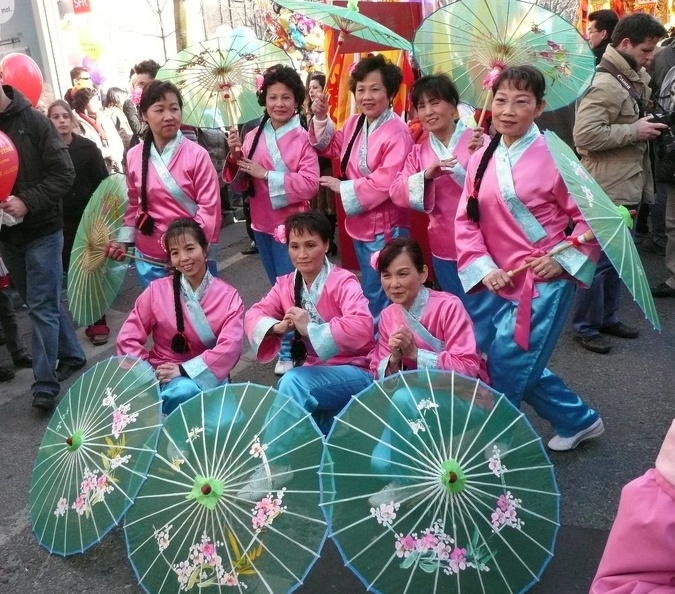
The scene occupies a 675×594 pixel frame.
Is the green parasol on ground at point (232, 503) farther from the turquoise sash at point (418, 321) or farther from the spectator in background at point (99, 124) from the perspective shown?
the spectator in background at point (99, 124)

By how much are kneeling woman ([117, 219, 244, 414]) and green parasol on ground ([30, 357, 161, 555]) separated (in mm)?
431

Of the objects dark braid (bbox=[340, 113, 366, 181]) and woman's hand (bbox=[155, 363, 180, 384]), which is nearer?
woman's hand (bbox=[155, 363, 180, 384])

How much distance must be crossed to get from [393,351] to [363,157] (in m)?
1.78

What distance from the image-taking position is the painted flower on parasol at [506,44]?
3.45 meters

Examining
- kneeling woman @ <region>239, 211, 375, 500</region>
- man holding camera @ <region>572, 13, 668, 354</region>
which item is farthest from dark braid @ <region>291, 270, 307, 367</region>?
man holding camera @ <region>572, 13, 668, 354</region>

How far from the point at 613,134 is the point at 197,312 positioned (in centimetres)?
286

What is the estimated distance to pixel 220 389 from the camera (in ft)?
8.21

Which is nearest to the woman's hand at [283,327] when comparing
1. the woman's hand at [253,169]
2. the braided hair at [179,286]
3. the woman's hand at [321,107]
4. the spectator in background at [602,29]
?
the braided hair at [179,286]

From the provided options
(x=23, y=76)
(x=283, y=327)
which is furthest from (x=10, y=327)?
(x=23, y=76)

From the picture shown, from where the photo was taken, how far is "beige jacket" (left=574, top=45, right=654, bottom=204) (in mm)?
4426

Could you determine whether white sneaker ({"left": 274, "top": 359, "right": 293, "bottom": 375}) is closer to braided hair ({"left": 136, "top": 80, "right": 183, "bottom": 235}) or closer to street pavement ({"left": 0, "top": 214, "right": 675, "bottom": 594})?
street pavement ({"left": 0, "top": 214, "right": 675, "bottom": 594})

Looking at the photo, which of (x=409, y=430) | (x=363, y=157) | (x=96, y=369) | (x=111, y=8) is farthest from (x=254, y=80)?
(x=111, y=8)

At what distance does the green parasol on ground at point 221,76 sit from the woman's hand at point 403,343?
2305mm

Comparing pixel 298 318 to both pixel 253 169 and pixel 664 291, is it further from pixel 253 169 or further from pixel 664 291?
pixel 664 291
